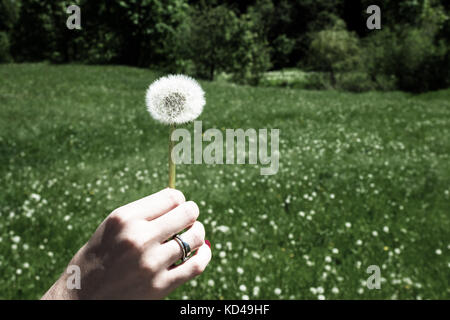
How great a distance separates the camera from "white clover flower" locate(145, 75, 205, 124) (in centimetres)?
97

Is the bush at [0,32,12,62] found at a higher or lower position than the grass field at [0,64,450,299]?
higher

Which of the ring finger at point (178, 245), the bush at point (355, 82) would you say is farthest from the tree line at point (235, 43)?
the ring finger at point (178, 245)

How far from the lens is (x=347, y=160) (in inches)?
253

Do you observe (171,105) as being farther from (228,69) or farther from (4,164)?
(228,69)

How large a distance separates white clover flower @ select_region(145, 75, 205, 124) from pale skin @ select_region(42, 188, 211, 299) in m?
0.21

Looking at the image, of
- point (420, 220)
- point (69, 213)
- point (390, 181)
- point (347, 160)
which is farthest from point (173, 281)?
point (347, 160)

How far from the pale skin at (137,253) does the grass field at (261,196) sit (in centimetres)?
36

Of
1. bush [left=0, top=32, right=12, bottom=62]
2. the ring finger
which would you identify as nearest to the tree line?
bush [left=0, top=32, right=12, bottom=62]

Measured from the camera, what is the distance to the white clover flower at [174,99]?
97 centimetres

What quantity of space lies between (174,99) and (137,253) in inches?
17.3

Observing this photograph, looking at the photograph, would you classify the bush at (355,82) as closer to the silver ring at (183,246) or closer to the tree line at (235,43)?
the tree line at (235,43)

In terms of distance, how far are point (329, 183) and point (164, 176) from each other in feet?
8.72

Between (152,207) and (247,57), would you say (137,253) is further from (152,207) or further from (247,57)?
(247,57)

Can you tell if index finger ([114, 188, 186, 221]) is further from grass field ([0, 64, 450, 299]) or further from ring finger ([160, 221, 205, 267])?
grass field ([0, 64, 450, 299])
